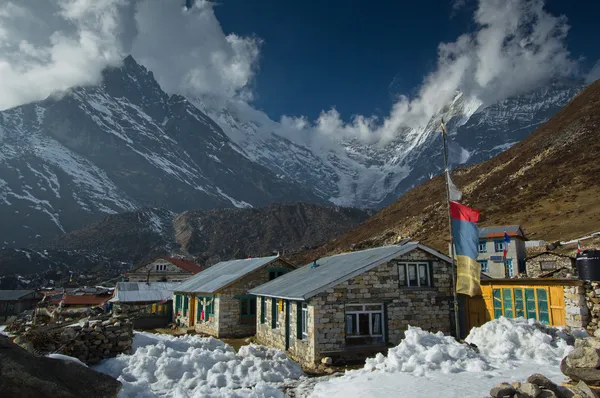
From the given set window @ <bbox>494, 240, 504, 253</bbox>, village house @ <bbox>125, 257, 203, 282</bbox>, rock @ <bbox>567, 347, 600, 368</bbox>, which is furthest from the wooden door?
village house @ <bbox>125, 257, 203, 282</bbox>

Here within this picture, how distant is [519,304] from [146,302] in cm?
3329

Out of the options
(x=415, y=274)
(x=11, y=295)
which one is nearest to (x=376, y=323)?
(x=415, y=274)

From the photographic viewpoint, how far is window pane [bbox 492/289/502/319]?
1903 cm

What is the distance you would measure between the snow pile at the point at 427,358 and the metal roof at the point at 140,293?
31.7 metres

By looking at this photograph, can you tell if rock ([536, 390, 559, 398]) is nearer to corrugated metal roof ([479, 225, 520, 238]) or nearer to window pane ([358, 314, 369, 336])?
window pane ([358, 314, 369, 336])

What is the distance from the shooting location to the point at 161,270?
7212 cm

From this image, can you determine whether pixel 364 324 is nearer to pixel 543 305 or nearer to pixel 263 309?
pixel 543 305

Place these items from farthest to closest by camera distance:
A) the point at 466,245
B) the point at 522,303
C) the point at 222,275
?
the point at 222,275
the point at 522,303
the point at 466,245

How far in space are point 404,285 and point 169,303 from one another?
24317 millimetres

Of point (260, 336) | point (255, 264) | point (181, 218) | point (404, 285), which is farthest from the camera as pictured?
point (181, 218)

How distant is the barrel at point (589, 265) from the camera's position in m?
15.6

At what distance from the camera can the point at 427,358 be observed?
11914mm

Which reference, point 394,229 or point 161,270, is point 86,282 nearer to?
point 161,270

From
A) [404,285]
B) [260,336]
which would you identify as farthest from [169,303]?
[404,285]
